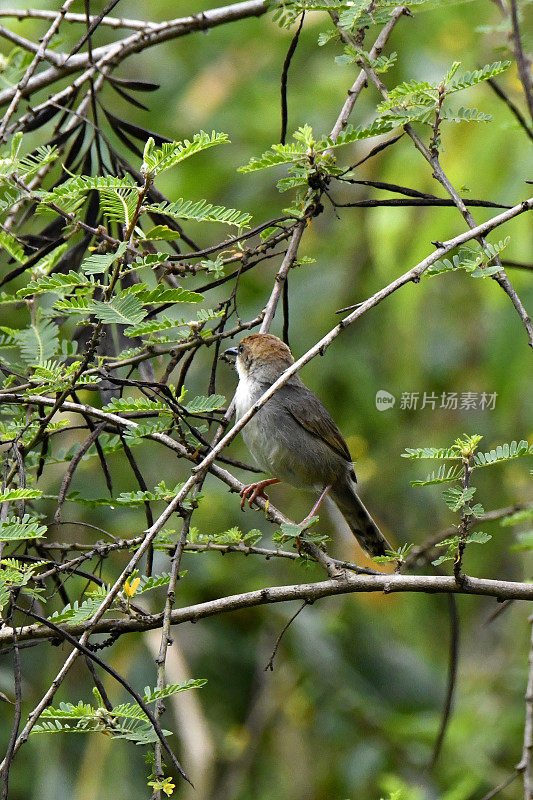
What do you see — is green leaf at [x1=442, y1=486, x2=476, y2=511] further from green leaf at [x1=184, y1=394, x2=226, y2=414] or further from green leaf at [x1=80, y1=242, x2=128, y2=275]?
green leaf at [x1=80, y1=242, x2=128, y2=275]

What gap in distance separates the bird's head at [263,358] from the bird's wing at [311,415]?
0.45 feet

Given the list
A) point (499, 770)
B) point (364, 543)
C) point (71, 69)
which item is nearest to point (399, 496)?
point (499, 770)

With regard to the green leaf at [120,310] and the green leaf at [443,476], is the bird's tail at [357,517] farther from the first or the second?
the green leaf at [120,310]

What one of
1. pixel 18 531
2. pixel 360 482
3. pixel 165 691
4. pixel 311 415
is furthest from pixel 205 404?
pixel 360 482

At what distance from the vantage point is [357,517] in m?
4.96

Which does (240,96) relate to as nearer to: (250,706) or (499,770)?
(250,706)

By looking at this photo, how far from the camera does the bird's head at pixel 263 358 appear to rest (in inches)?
182

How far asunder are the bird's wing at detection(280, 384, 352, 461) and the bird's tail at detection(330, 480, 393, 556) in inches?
8.7

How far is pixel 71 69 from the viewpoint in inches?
173

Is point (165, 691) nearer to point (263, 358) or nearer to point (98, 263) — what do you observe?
point (98, 263)

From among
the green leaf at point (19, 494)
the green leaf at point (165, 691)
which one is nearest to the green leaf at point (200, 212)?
the green leaf at point (19, 494)

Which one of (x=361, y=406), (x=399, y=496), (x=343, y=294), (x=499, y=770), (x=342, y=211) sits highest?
(x=342, y=211)

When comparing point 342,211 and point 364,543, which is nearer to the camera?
point 364,543

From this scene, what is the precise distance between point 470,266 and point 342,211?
596 centimetres
